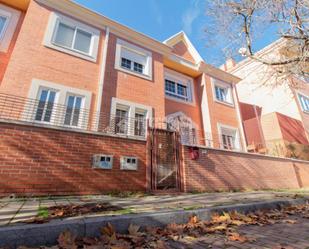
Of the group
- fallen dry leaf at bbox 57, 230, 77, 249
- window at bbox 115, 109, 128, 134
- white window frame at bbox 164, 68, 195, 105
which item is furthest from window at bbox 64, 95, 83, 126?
white window frame at bbox 164, 68, 195, 105

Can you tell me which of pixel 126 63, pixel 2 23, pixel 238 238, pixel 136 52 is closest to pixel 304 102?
pixel 136 52

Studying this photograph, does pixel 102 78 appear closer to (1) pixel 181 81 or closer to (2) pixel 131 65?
(2) pixel 131 65

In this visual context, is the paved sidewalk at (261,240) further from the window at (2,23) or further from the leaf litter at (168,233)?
the window at (2,23)

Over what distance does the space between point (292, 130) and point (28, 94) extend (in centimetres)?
1855

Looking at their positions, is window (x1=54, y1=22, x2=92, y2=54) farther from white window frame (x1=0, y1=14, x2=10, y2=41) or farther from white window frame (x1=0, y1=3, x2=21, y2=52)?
white window frame (x1=0, y1=14, x2=10, y2=41)

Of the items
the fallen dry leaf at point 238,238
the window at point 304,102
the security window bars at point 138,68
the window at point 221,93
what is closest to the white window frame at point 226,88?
the window at point 221,93

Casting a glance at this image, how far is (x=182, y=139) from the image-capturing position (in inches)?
298

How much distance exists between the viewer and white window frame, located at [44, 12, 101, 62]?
320 inches

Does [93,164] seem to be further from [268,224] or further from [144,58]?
[144,58]

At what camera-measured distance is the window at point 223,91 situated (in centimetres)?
1391

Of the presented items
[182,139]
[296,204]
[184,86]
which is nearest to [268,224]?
[296,204]

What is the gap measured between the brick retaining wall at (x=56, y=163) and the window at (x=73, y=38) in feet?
17.9

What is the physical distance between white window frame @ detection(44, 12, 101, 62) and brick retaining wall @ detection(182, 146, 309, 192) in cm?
672

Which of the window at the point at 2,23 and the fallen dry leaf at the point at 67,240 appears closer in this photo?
the fallen dry leaf at the point at 67,240
